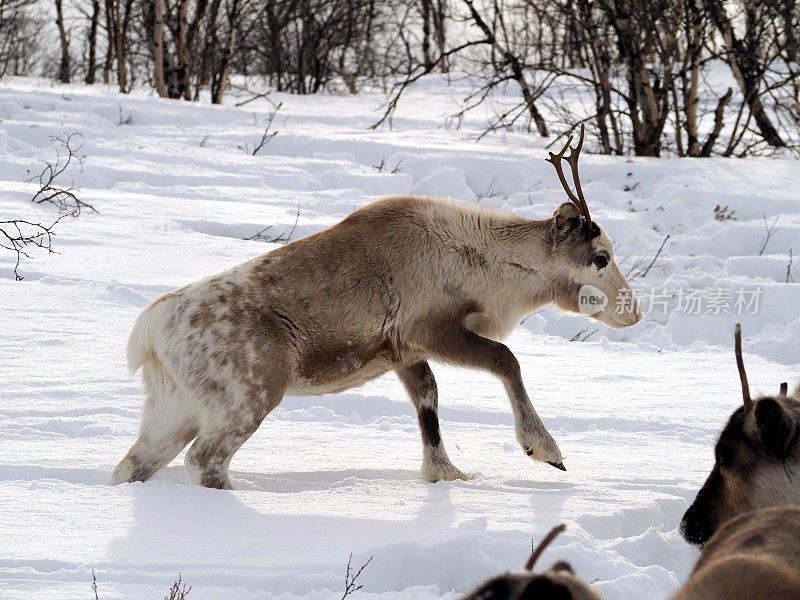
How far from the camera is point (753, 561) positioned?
2023mm

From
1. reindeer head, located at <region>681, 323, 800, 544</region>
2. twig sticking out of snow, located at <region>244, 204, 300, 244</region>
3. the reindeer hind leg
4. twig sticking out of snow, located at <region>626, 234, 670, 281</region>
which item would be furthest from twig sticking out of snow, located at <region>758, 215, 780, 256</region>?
reindeer head, located at <region>681, 323, 800, 544</region>

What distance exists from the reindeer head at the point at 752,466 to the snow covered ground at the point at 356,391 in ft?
1.41

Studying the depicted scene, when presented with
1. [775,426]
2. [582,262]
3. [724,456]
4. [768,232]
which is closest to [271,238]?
[768,232]

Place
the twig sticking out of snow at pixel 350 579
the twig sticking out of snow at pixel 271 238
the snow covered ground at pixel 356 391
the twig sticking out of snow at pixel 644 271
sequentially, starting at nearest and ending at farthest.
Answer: the twig sticking out of snow at pixel 350 579 → the snow covered ground at pixel 356 391 → the twig sticking out of snow at pixel 644 271 → the twig sticking out of snow at pixel 271 238

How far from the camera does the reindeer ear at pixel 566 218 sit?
588 cm

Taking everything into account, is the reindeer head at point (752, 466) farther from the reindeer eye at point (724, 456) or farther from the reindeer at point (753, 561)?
the reindeer at point (753, 561)

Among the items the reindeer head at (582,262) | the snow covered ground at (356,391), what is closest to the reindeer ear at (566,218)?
the reindeer head at (582,262)

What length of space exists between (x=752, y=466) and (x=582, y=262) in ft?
9.63

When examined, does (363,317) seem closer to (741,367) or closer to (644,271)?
(741,367)

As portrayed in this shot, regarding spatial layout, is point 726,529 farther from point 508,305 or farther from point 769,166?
point 769,166

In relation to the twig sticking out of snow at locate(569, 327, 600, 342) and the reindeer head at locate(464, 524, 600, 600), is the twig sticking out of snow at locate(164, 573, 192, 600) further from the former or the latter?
the twig sticking out of snow at locate(569, 327, 600, 342)

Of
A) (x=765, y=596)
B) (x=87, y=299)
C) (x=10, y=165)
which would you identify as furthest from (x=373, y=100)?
(x=765, y=596)

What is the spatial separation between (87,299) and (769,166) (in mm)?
8378

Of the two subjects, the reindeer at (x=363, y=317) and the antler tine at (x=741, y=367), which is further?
the reindeer at (x=363, y=317)
